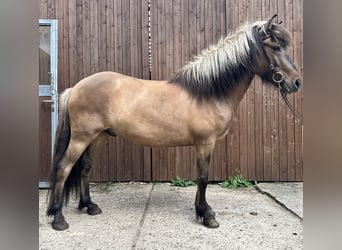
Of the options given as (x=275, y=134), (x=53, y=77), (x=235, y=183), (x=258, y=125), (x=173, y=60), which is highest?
(x=173, y=60)

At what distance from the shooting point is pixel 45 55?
10.7 ft

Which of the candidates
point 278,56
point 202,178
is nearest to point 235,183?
point 202,178

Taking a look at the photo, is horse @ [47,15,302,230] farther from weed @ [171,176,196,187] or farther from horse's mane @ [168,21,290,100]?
weed @ [171,176,196,187]

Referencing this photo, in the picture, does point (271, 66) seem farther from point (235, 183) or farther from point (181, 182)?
point (181, 182)

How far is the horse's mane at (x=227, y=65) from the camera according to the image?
2.24 metres

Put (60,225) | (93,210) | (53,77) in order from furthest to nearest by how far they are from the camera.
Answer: (53,77) → (93,210) → (60,225)

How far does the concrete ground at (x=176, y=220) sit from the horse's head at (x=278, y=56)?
1.03 metres

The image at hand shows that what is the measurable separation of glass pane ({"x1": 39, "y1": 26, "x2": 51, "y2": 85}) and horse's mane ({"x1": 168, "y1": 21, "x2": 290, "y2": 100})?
1746 mm

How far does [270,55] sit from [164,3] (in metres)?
1.70

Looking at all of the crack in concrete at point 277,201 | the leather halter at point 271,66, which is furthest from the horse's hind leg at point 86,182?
the crack in concrete at point 277,201

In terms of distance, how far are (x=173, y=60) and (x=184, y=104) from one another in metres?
1.29

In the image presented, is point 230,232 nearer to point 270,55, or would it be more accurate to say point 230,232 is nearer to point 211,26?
point 270,55

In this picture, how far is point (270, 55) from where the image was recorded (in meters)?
2.24

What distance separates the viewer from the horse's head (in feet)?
7.23
